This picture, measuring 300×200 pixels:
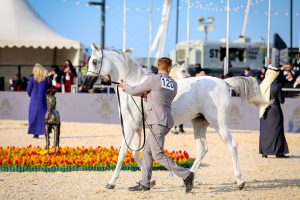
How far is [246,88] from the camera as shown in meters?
11.4

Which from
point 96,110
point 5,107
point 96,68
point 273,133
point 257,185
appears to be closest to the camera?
point 96,68

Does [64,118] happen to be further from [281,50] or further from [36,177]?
[36,177]

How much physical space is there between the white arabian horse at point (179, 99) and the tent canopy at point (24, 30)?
64.4 feet

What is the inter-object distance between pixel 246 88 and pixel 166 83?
2344mm

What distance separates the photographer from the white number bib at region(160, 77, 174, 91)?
9472mm

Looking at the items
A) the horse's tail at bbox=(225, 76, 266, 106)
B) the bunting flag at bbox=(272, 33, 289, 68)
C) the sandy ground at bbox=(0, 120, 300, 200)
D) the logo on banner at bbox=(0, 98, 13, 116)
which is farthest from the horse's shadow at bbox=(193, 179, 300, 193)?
the logo on banner at bbox=(0, 98, 13, 116)

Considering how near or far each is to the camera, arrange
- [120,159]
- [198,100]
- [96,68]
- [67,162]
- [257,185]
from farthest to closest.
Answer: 1. [67,162]
2. [257,185]
3. [198,100]
4. [96,68]
5. [120,159]

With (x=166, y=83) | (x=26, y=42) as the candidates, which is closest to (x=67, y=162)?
(x=166, y=83)

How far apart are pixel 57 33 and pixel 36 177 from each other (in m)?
20.3

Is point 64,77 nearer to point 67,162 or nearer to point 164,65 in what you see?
point 67,162

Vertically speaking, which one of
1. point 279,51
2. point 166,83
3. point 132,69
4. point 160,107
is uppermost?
point 279,51

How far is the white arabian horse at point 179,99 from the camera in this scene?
10.4 metres

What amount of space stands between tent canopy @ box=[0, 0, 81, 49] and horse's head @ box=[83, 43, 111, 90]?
19624mm

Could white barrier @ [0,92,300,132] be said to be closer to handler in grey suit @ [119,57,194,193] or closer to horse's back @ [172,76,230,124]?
horse's back @ [172,76,230,124]
